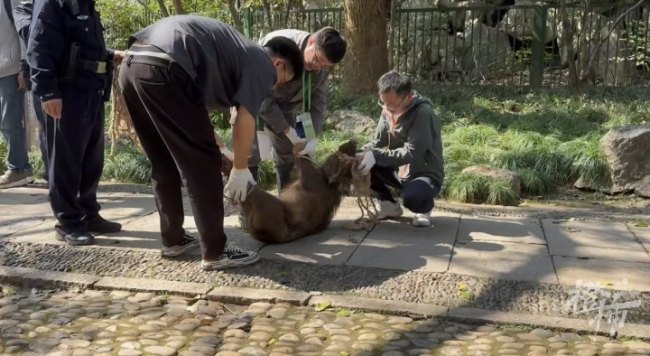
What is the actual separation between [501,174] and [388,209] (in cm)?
245

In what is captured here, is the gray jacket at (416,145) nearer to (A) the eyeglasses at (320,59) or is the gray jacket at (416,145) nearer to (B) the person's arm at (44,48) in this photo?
(A) the eyeglasses at (320,59)

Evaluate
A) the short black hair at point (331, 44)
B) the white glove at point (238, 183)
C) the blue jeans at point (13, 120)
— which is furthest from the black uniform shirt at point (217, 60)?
the blue jeans at point (13, 120)

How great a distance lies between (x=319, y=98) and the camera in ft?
17.2

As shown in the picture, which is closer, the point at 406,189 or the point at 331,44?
the point at 331,44

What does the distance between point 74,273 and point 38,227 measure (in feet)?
4.02

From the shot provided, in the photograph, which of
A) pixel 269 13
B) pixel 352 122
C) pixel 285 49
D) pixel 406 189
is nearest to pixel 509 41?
pixel 269 13

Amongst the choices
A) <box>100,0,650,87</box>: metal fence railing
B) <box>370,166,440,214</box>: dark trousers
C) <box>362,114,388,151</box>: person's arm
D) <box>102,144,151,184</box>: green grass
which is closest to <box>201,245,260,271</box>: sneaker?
<box>370,166,440,214</box>: dark trousers

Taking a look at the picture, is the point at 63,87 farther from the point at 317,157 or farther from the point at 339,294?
the point at 317,157

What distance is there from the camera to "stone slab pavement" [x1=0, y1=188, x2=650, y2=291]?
169 inches

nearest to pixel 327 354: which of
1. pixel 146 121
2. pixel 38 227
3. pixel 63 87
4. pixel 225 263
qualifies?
pixel 225 263

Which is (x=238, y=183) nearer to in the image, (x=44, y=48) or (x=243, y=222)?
(x=243, y=222)

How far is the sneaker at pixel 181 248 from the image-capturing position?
4.48 m

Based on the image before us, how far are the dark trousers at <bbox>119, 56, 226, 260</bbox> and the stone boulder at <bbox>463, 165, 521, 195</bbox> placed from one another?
3.98 m

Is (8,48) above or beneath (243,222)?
above
